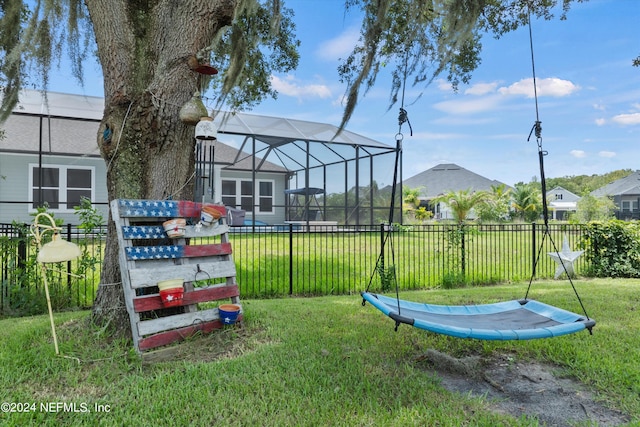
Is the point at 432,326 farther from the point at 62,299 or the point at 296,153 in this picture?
the point at 296,153

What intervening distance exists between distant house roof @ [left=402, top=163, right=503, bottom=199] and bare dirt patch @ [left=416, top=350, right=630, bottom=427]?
26.0 metres

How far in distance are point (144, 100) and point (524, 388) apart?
3353mm

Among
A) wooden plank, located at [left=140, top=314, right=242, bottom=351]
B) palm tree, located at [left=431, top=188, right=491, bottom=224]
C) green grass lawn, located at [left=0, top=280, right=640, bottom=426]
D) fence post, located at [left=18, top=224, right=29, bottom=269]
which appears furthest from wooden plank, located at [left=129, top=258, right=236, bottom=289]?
palm tree, located at [left=431, top=188, right=491, bottom=224]

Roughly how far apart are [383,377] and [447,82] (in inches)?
218

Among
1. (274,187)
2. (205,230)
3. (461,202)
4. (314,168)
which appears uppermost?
(314,168)

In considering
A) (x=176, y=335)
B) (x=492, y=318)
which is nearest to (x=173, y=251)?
(x=176, y=335)

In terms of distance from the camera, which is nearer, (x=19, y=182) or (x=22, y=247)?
(x=22, y=247)

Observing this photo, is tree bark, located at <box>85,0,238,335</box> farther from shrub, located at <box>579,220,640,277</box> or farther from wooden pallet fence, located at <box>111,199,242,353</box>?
shrub, located at <box>579,220,640,277</box>

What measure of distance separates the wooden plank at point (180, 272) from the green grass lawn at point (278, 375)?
0.47m

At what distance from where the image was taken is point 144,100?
2.93m

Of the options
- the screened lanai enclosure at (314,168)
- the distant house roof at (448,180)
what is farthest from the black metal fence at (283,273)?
the distant house roof at (448,180)

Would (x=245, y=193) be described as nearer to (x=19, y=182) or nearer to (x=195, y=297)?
(x=19, y=182)

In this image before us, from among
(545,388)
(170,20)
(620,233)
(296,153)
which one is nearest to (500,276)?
(620,233)

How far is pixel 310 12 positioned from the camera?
282 inches
